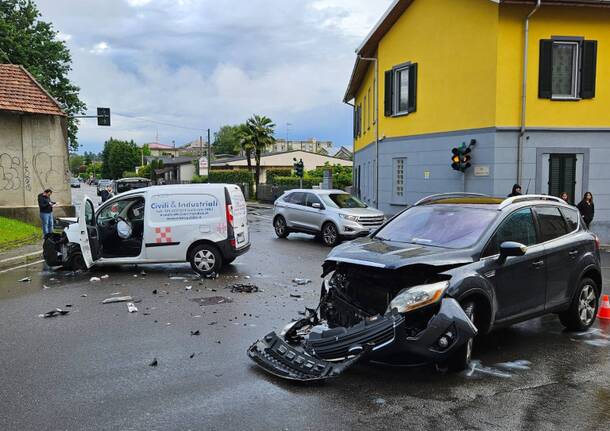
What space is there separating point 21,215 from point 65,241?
10561mm

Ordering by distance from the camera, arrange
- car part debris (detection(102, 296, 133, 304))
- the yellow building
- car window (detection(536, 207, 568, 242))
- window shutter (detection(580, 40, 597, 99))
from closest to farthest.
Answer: car window (detection(536, 207, 568, 242)), car part debris (detection(102, 296, 133, 304)), the yellow building, window shutter (detection(580, 40, 597, 99))

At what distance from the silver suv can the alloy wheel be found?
8.89 metres

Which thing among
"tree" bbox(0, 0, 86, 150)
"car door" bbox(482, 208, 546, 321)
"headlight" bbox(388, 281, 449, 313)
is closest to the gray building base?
"car door" bbox(482, 208, 546, 321)

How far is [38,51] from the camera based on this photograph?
34312 millimetres

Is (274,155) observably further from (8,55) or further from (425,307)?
(425,307)

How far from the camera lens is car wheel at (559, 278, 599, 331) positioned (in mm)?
7023

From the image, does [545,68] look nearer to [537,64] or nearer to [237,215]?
[537,64]

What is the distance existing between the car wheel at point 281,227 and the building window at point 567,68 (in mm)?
9341

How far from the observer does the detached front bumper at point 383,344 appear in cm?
500

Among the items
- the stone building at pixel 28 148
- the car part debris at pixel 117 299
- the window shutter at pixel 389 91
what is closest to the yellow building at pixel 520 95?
the window shutter at pixel 389 91

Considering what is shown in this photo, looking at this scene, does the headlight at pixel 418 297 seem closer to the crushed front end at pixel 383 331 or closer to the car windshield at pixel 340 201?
the crushed front end at pixel 383 331

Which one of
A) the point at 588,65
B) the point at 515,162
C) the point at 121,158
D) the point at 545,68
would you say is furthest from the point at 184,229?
the point at 121,158

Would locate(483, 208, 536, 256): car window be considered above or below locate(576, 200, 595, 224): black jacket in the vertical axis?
above

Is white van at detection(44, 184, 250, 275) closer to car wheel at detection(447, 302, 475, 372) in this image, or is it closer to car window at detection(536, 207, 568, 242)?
car window at detection(536, 207, 568, 242)
